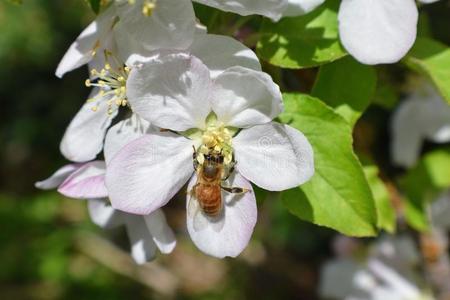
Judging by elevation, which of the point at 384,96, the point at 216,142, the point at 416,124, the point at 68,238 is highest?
the point at 216,142

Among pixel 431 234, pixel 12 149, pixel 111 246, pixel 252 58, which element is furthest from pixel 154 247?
pixel 12 149

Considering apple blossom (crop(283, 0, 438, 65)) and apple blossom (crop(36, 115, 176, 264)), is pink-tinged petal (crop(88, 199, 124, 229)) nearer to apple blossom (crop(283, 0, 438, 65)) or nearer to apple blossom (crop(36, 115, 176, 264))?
apple blossom (crop(36, 115, 176, 264))

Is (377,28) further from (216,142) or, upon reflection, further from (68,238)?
(68,238)

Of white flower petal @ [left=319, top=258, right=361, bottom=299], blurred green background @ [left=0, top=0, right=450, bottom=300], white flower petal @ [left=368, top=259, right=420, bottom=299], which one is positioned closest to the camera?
white flower petal @ [left=368, top=259, right=420, bottom=299]

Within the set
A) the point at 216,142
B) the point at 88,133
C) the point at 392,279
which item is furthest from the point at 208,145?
the point at 392,279

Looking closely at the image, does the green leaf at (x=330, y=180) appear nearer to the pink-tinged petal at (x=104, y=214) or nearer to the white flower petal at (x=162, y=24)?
the white flower petal at (x=162, y=24)

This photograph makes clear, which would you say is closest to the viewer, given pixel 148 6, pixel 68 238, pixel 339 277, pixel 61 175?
pixel 148 6

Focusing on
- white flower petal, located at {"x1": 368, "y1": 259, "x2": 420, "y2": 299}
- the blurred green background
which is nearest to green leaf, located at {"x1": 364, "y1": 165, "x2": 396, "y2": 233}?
white flower petal, located at {"x1": 368, "y1": 259, "x2": 420, "y2": 299}
